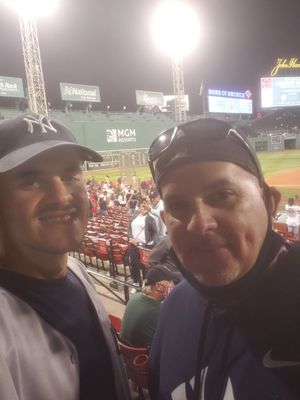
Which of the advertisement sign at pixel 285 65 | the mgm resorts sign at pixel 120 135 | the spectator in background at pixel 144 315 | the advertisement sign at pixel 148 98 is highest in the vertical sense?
the advertisement sign at pixel 285 65

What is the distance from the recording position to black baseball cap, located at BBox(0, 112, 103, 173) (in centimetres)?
147

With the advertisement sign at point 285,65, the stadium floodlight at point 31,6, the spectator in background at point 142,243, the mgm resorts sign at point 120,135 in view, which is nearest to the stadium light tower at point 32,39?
the stadium floodlight at point 31,6

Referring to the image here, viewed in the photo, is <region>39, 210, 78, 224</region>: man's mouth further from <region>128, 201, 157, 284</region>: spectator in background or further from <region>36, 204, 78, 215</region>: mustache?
<region>128, 201, 157, 284</region>: spectator in background

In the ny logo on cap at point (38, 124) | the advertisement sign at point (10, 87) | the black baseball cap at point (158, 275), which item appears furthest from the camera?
the advertisement sign at point (10, 87)

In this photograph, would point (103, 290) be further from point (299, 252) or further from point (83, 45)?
point (83, 45)

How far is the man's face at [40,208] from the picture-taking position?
57.3 inches

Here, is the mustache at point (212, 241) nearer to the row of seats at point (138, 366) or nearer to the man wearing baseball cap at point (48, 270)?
the man wearing baseball cap at point (48, 270)

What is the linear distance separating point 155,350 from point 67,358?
399 mm

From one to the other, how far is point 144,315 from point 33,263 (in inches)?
68.1

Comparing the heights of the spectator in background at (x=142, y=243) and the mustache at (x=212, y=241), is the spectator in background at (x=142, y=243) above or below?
below

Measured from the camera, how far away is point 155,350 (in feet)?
5.08

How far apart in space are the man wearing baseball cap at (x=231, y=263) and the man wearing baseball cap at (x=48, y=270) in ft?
1.38

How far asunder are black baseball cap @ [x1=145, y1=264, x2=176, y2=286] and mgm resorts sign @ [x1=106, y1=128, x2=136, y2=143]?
3421 cm

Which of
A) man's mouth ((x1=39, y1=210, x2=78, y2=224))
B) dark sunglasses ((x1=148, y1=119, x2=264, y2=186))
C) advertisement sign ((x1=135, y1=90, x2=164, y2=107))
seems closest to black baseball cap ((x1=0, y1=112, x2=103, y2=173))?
man's mouth ((x1=39, y1=210, x2=78, y2=224))
